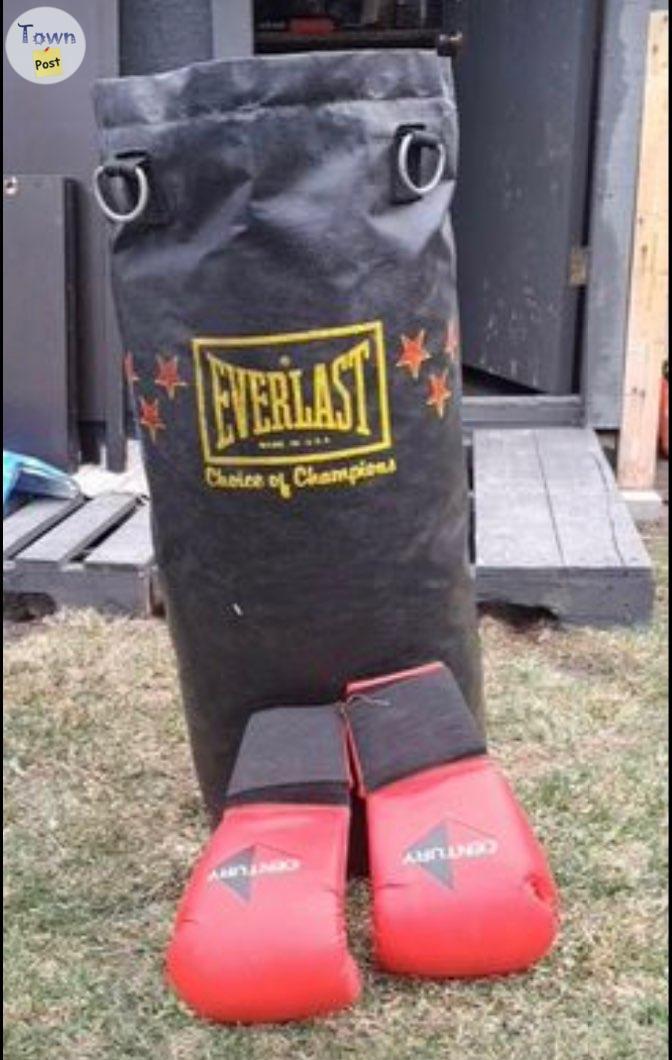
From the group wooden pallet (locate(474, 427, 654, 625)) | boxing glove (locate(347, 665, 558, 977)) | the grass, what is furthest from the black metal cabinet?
boxing glove (locate(347, 665, 558, 977))

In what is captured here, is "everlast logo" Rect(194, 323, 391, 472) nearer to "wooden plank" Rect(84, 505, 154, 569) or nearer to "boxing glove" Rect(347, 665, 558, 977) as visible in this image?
"boxing glove" Rect(347, 665, 558, 977)

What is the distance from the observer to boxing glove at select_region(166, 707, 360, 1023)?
1.82m

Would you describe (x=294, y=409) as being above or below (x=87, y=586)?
above

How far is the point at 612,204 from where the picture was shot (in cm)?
471

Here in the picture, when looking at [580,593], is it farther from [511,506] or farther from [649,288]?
[649,288]

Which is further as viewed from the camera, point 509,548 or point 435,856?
point 509,548

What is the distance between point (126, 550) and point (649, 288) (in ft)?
7.18

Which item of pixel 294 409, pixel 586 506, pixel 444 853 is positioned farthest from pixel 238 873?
pixel 586 506

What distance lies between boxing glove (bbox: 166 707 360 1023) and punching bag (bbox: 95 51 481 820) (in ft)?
0.55

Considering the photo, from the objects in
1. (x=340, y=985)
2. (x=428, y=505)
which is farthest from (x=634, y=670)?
(x=340, y=985)

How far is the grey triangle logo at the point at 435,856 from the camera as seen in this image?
1.87 metres

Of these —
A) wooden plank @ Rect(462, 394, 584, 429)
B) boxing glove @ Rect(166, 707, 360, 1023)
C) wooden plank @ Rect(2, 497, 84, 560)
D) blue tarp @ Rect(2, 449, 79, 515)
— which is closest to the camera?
boxing glove @ Rect(166, 707, 360, 1023)

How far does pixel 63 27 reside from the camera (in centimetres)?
459

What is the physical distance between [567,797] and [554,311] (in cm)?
296
